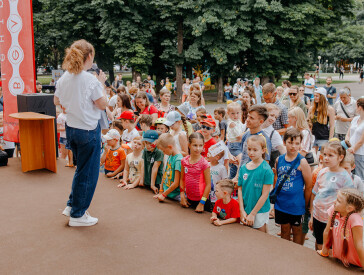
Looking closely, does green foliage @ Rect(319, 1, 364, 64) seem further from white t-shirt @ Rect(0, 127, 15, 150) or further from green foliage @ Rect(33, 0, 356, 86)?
white t-shirt @ Rect(0, 127, 15, 150)

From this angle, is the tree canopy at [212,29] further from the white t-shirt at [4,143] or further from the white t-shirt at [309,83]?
the white t-shirt at [4,143]

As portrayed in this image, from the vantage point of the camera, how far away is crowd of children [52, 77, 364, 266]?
10.8 feet

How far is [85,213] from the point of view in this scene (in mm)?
3996

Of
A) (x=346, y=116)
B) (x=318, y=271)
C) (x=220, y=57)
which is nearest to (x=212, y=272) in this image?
(x=318, y=271)

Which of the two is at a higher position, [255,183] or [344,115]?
[344,115]

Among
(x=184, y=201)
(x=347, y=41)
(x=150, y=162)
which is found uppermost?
(x=347, y=41)

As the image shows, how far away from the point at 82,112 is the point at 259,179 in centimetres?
201

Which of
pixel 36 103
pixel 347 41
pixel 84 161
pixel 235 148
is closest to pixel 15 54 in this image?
pixel 36 103

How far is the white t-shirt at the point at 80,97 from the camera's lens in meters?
3.61

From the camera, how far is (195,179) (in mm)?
4477

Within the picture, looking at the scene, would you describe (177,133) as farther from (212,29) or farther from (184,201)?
(212,29)

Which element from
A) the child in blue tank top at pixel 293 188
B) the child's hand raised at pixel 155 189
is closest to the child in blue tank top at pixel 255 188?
the child in blue tank top at pixel 293 188

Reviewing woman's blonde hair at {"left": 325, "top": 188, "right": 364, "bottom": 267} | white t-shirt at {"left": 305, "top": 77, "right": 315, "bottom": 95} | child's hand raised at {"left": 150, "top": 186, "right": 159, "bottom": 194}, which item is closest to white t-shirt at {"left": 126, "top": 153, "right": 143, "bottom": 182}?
child's hand raised at {"left": 150, "top": 186, "right": 159, "bottom": 194}

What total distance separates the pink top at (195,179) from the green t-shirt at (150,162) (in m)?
0.68
